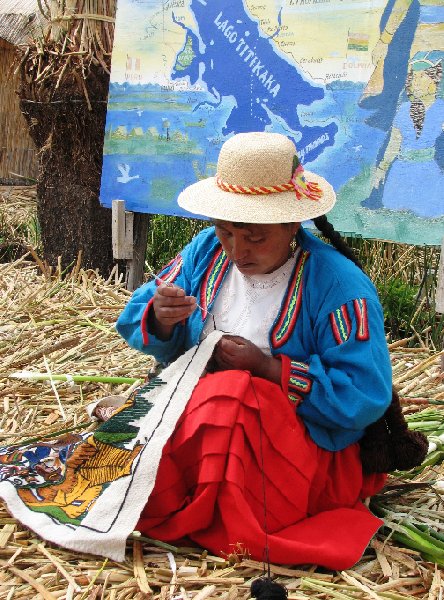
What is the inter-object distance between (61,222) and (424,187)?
2.78m

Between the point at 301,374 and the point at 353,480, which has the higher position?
the point at 301,374

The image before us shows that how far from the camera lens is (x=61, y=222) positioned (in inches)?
226

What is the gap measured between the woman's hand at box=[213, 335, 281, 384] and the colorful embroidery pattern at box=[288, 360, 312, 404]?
4 centimetres

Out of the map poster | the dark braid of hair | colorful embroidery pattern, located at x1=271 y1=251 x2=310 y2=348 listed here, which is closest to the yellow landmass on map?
the map poster

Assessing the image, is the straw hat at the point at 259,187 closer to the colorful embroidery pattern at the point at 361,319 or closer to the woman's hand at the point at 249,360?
the colorful embroidery pattern at the point at 361,319

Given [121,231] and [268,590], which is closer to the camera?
[268,590]

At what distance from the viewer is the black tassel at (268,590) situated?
203 centimetres

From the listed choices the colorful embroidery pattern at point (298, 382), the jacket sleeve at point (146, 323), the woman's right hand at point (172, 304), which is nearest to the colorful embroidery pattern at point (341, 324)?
the colorful embroidery pattern at point (298, 382)

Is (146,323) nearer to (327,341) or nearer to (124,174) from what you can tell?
(327,341)

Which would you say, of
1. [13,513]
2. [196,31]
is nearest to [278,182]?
[13,513]

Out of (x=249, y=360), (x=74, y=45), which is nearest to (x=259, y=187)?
(x=249, y=360)

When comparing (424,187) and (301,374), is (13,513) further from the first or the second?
(424,187)

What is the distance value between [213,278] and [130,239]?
111 inches

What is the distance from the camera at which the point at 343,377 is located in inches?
91.8
